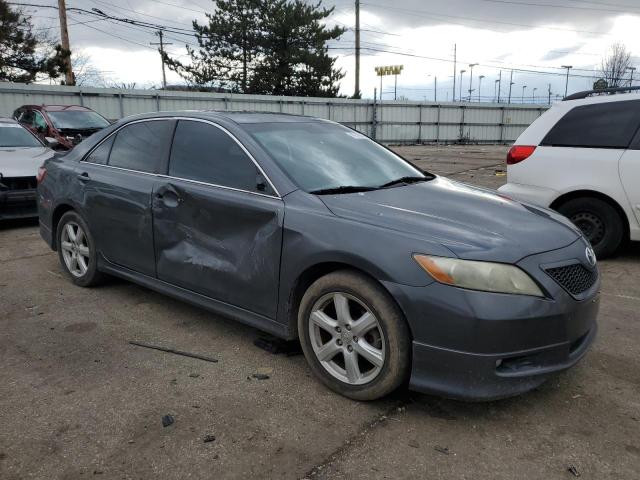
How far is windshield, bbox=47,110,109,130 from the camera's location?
1212cm

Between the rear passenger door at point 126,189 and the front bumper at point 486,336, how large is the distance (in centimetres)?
217

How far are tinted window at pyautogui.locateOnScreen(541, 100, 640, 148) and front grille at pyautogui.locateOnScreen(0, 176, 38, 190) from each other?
→ 21.6 ft

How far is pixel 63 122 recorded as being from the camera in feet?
39.9

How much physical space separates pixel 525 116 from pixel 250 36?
18.7 metres

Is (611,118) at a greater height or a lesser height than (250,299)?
greater

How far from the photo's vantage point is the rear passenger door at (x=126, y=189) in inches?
156

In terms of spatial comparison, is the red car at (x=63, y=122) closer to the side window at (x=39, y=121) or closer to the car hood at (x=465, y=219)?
the side window at (x=39, y=121)


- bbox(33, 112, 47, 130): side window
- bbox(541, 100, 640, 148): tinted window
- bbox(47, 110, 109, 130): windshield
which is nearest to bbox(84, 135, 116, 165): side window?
bbox(541, 100, 640, 148): tinted window

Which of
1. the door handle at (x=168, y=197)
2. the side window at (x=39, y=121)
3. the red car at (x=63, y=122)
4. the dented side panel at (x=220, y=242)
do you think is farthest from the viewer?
the side window at (x=39, y=121)

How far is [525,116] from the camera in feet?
106

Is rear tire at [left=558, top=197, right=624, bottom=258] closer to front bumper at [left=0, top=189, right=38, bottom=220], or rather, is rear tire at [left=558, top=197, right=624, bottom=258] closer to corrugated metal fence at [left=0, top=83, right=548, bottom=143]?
front bumper at [left=0, top=189, right=38, bottom=220]

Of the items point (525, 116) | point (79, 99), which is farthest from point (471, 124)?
point (79, 99)

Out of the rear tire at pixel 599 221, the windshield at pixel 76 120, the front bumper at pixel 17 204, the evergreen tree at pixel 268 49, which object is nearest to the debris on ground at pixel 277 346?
the rear tire at pixel 599 221

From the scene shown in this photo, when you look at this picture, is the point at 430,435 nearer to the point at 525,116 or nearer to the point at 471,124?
the point at 471,124
